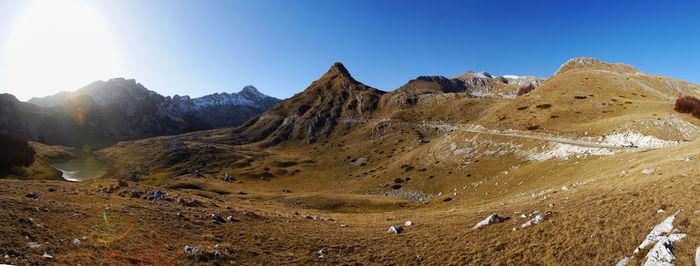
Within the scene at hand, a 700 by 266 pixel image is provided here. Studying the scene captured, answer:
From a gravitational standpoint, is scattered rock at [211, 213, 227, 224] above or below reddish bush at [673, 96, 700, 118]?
below

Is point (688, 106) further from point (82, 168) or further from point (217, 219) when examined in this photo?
point (82, 168)

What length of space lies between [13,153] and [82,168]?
55.0 meters

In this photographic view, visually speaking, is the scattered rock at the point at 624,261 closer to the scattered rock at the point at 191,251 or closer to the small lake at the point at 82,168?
the scattered rock at the point at 191,251

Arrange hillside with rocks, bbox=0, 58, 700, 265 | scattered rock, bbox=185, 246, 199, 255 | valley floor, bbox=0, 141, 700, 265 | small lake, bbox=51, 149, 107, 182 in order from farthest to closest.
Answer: small lake, bbox=51, 149, 107, 182 → scattered rock, bbox=185, 246, 199, 255 → hillside with rocks, bbox=0, 58, 700, 265 → valley floor, bbox=0, 141, 700, 265

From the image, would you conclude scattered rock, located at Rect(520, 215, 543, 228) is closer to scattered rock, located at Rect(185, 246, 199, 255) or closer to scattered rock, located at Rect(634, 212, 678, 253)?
scattered rock, located at Rect(634, 212, 678, 253)

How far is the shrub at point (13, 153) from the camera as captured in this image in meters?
109

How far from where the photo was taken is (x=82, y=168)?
164375 mm

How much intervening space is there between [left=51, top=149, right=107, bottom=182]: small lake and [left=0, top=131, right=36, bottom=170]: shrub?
1791 cm

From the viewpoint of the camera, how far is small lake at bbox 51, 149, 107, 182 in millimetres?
142500

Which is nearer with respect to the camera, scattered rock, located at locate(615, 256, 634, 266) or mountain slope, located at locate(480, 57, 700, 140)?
scattered rock, located at locate(615, 256, 634, 266)

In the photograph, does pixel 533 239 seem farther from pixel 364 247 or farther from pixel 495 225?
pixel 364 247

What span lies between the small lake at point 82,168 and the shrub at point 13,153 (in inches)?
705

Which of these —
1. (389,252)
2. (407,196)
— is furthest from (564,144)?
(389,252)

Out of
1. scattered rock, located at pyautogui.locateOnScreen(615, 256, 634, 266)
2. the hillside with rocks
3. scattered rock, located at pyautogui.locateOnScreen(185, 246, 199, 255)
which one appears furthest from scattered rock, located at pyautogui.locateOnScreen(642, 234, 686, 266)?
scattered rock, located at pyautogui.locateOnScreen(185, 246, 199, 255)
